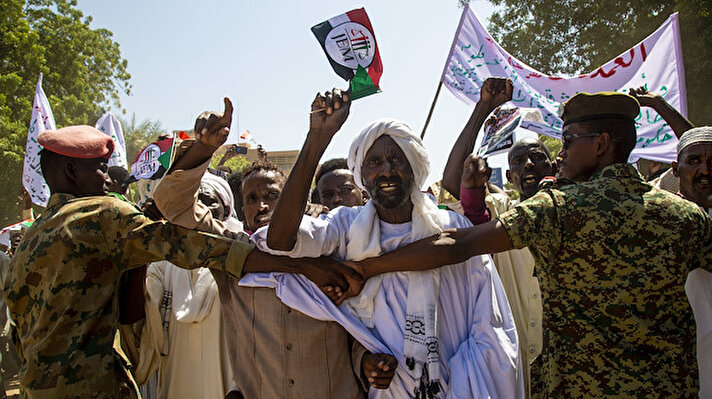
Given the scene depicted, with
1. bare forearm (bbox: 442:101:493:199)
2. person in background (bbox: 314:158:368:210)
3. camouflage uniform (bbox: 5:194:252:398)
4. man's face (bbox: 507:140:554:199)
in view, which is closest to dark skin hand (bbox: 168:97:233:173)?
camouflage uniform (bbox: 5:194:252:398)

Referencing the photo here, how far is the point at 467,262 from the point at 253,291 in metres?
1.10

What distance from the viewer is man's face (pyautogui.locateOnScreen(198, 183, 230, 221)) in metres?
3.86

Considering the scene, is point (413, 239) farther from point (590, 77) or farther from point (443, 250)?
point (590, 77)

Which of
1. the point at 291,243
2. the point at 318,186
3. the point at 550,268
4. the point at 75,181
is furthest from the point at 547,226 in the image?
the point at 318,186

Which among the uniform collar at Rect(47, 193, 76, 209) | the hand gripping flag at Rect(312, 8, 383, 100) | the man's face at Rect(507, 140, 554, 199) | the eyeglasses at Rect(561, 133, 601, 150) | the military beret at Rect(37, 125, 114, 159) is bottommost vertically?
the man's face at Rect(507, 140, 554, 199)

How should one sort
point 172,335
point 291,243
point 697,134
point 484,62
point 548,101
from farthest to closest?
point 484,62, point 548,101, point 172,335, point 697,134, point 291,243

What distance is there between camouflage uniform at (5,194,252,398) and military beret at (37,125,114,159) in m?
0.21

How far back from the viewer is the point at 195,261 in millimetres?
2625

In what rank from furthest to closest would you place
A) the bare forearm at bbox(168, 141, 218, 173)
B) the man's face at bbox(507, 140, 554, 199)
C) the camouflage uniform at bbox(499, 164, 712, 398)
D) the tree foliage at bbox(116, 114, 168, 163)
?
the tree foliage at bbox(116, 114, 168, 163) → the man's face at bbox(507, 140, 554, 199) → the bare forearm at bbox(168, 141, 218, 173) → the camouflage uniform at bbox(499, 164, 712, 398)

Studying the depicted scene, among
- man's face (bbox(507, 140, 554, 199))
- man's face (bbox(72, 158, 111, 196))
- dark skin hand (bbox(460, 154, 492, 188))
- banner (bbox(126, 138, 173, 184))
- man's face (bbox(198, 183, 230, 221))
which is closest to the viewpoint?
man's face (bbox(72, 158, 111, 196))

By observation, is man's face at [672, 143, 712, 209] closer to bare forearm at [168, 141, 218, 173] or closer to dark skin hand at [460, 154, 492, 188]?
dark skin hand at [460, 154, 492, 188]

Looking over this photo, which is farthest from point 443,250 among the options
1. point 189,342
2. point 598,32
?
point 598,32

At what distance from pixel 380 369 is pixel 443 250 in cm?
61

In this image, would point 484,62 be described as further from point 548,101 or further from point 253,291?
point 253,291
